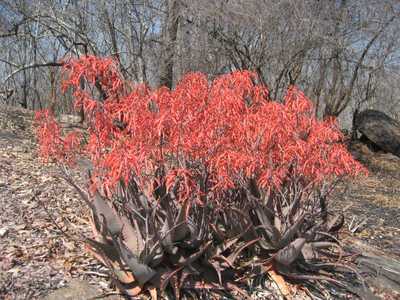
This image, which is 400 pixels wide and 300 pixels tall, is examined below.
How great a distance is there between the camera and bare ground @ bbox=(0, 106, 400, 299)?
4082mm

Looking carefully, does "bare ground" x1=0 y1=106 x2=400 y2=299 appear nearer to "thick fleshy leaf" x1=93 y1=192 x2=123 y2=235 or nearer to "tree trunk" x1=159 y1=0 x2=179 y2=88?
"thick fleshy leaf" x1=93 y1=192 x2=123 y2=235

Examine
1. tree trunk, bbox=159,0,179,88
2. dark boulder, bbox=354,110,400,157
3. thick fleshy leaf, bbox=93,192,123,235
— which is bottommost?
dark boulder, bbox=354,110,400,157

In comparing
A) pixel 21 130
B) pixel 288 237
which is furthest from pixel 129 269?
pixel 21 130

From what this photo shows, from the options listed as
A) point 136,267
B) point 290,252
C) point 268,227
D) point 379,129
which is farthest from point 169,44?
point 136,267

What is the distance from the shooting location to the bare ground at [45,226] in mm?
4082

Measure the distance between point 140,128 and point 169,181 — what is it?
49cm

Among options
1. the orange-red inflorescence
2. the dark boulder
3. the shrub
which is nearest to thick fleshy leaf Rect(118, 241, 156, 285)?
the shrub

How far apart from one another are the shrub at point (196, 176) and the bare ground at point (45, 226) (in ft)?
1.12

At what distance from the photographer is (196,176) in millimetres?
4324

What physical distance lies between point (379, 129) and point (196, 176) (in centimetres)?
1466

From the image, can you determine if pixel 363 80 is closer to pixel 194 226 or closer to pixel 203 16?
pixel 203 16

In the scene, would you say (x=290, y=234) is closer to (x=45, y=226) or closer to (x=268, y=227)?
(x=268, y=227)

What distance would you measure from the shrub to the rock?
22 centimetres

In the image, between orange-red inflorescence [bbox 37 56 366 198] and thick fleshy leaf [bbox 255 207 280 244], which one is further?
thick fleshy leaf [bbox 255 207 280 244]
